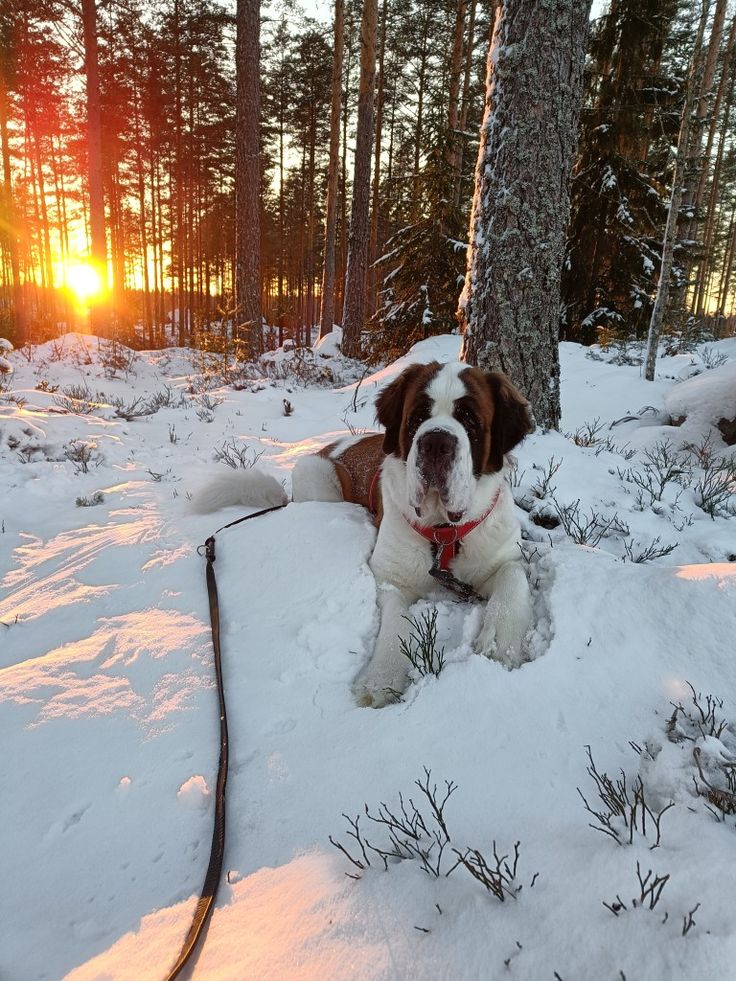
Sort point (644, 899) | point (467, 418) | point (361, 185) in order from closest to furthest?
point (644, 899) → point (467, 418) → point (361, 185)

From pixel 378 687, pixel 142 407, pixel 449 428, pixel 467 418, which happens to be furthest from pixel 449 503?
pixel 142 407

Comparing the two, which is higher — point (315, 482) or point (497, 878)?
point (315, 482)

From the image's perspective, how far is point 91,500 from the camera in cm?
425

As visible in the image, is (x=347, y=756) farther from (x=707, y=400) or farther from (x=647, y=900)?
(x=707, y=400)

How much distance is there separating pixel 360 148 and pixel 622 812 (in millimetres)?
14132

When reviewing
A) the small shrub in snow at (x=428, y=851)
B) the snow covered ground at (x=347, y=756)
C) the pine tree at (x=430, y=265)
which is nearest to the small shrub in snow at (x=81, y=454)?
the snow covered ground at (x=347, y=756)

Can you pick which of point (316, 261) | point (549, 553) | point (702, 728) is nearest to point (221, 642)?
point (549, 553)

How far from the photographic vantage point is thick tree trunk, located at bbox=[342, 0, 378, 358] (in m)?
11.5

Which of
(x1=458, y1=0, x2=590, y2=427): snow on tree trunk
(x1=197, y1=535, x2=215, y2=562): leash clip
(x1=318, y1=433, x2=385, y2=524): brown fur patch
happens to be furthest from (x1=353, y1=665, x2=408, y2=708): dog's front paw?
(x1=458, y1=0, x2=590, y2=427): snow on tree trunk

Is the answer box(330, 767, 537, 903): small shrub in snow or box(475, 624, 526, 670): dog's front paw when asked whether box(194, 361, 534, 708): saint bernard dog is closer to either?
box(475, 624, 526, 670): dog's front paw

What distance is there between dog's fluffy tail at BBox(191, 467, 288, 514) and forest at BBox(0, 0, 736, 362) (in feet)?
12.5

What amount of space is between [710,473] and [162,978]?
13.8ft

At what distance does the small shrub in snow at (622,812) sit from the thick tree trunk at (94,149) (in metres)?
17.5

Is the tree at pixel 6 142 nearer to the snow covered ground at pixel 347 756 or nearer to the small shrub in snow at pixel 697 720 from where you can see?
the snow covered ground at pixel 347 756
